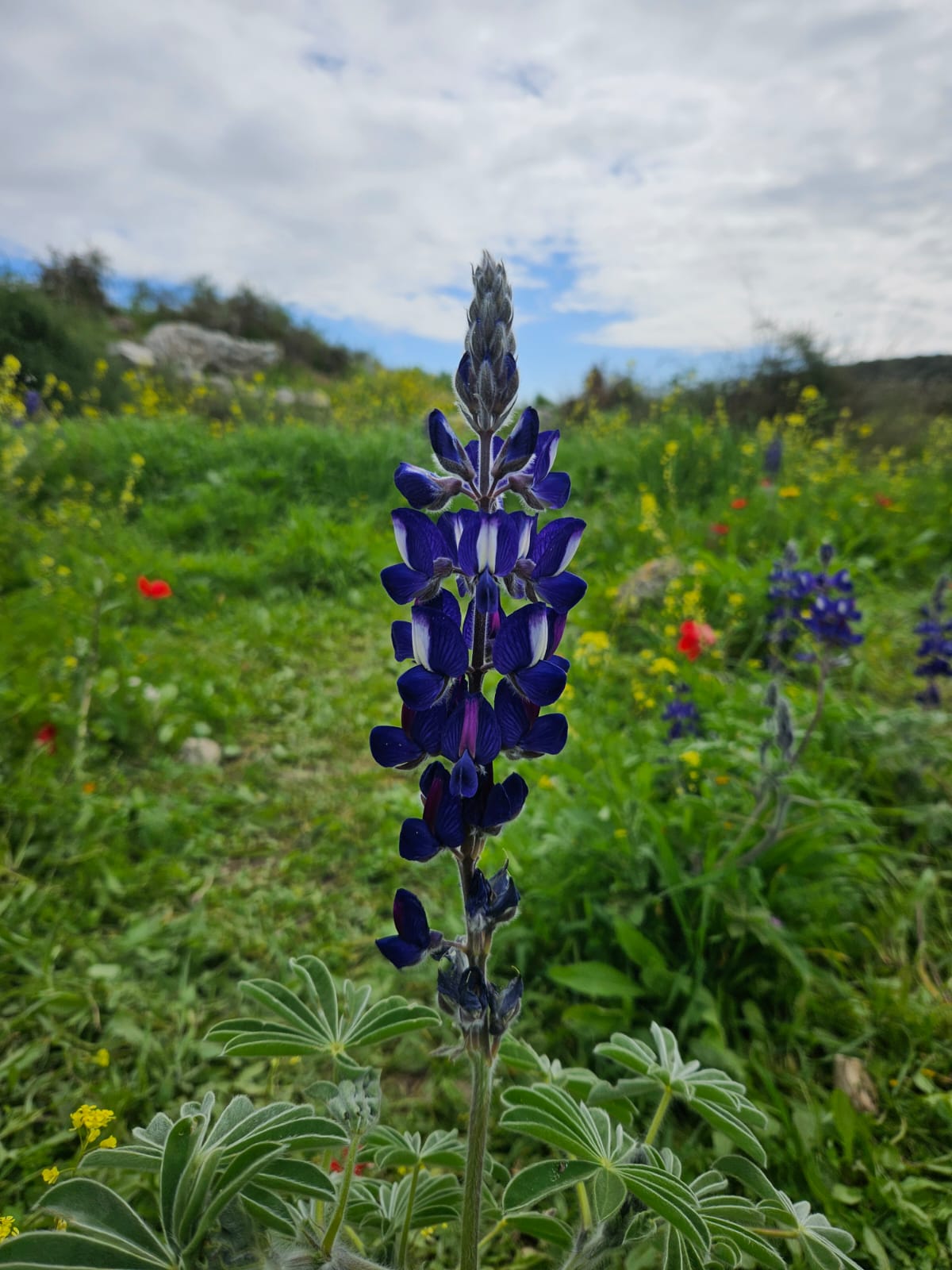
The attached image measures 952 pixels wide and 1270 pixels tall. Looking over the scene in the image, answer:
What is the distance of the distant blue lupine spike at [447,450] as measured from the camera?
2.85 ft

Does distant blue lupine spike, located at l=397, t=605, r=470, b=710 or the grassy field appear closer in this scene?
distant blue lupine spike, located at l=397, t=605, r=470, b=710

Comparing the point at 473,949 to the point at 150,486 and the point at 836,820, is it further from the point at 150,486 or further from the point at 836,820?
the point at 150,486

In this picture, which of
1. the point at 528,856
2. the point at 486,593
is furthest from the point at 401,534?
the point at 528,856

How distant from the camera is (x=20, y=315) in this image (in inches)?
371

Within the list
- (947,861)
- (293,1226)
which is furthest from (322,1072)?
(947,861)

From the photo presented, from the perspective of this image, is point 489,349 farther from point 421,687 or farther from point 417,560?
point 421,687

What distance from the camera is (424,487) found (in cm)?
88

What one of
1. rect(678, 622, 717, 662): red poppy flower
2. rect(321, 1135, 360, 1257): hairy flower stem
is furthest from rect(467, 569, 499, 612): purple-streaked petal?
rect(678, 622, 717, 662): red poppy flower

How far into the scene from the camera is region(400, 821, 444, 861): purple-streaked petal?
87 centimetres

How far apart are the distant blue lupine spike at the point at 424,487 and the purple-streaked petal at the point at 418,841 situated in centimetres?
41

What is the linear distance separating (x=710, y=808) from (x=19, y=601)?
11.7 ft

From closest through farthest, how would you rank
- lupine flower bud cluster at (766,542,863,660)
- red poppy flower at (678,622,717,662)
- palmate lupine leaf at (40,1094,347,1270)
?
1. palmate lupine leaf at (40,1094,347,1270)
2. lupine flower bud cluster at (766,542,863,660)
3. red poppy flower at (678,622,717,662)

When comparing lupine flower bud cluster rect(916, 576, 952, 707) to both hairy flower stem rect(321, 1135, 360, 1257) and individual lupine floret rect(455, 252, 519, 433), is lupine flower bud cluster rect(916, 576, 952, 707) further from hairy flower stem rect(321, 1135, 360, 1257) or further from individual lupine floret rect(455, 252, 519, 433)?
hairy flower stem rect(321, 1135, 360, 1257)

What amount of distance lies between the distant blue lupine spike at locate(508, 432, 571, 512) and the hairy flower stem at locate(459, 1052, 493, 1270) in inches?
28.4
